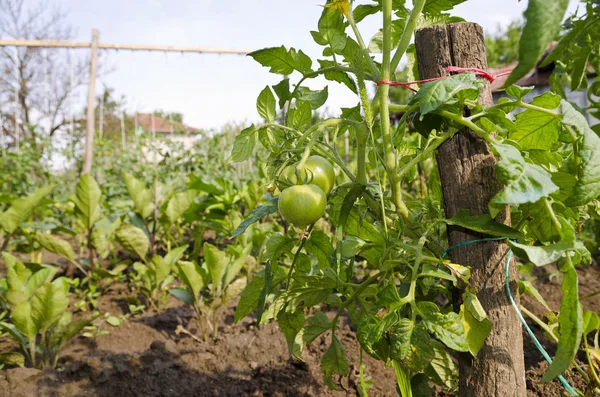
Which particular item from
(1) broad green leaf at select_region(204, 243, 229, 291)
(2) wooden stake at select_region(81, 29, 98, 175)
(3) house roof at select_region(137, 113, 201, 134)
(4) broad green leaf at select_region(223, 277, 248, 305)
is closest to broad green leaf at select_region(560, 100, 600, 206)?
(1) broad green leaf at select_region(204, 243, 229, 291)

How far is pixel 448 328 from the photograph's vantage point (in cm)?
86

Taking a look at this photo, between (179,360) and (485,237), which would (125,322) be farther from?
(485,237)

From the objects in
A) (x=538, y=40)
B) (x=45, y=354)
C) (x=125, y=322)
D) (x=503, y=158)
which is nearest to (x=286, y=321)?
(x=503, y=158)

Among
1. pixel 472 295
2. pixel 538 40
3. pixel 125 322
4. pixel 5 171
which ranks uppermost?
pixel 538 40

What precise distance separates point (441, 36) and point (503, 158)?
418 millimetres

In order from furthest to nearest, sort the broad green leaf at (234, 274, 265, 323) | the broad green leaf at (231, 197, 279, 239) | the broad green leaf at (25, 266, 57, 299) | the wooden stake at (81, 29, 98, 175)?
1. the wooden stake at (81, 29, 98, 175)
2. the broad green leaf at (25, 266, 57, 299)
3. the broad green leaf at (234, 274, 265, 323)
4. the broad green leaf at (231, 197, 279, 239)

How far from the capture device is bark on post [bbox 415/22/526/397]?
0.98 metres

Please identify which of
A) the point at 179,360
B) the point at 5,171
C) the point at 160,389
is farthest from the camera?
the point at 5,171

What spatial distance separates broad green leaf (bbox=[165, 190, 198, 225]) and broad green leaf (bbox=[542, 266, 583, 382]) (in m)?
2.65

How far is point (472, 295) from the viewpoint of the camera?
3.01 feet

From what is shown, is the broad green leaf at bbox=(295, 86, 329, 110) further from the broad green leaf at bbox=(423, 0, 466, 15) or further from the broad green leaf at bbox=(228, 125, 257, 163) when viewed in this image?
the broad green leaf at bbox=(423, 0, 466, 15)

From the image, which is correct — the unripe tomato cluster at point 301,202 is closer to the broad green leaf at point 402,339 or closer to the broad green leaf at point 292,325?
the broad green leaf at point 402,339

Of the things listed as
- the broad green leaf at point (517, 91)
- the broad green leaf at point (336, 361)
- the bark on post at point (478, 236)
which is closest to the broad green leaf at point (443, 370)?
the bark on post at point (478, 236)

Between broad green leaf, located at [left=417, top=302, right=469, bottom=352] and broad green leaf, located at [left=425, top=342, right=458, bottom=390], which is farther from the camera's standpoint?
broad green leaf, located at [left=425, top=342, right=458, bottom=390]
